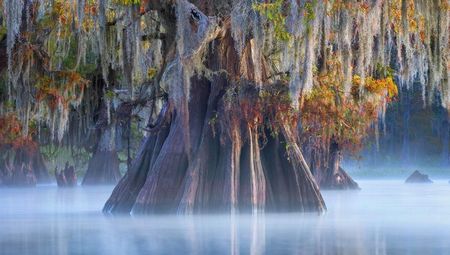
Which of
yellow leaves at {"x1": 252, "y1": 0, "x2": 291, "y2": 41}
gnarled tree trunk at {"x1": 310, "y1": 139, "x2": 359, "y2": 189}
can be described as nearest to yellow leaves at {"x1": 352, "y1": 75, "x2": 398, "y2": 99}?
yellow leaves at {"x1": 252, "y1": 0, "x2": 291, "y2": 41}

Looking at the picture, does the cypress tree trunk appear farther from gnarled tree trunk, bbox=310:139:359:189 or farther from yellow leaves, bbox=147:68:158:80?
gnarled tree trunk, bbox=310:139:359:189

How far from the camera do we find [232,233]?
656 inches

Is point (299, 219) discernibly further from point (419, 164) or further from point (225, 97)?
point (419, 164)

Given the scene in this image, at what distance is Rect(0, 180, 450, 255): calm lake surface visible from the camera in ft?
46.5

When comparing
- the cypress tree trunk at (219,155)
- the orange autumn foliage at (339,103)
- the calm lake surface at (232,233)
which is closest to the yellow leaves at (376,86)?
the orange autumn foliage at (339,103)

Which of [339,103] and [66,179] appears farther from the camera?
[66,179]

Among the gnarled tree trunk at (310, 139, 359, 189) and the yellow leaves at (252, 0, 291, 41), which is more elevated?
the yellow leaves at (252, 0, 291, 41)

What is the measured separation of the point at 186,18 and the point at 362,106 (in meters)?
5.18

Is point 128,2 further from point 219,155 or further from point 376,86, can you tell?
point 376,86

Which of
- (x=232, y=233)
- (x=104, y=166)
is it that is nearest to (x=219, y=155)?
(x=232, y=233)

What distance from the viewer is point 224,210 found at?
821 inches

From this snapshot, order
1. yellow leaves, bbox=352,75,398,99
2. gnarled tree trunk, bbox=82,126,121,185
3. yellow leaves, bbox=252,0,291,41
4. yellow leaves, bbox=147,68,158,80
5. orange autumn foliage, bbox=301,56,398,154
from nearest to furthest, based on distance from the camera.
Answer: yellow leaves, bbox=252,0,291,41 → orange autumn foliage, bbox=301,56,398,154 → yellow leaves, bbox=352,75,398,99 → yellow leaves, bbox=147,68,158,80 → gnarled tree trunk, bbox=82,126,121,185

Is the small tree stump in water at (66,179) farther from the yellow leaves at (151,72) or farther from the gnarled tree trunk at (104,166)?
the yellow leaves at (151,72)

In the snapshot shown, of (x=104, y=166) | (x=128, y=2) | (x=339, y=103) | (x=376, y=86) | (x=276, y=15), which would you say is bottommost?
(x=104, y=166)
